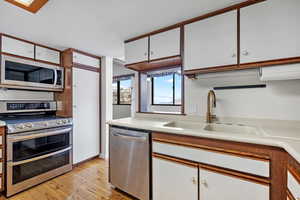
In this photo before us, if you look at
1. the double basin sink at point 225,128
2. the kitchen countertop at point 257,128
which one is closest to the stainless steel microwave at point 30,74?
the kitchen countertop at point 257,128

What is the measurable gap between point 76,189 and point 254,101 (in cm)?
250

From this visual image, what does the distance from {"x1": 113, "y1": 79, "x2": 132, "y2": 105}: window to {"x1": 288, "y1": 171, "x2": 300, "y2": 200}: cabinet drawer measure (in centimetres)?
426

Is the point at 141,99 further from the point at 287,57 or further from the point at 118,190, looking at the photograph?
the point at 287,57

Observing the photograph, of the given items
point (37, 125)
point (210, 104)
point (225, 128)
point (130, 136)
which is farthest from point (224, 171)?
point (37, 125)

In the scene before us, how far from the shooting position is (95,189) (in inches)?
79.1

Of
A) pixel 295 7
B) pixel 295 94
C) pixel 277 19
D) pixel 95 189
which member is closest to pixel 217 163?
pixel 295 94

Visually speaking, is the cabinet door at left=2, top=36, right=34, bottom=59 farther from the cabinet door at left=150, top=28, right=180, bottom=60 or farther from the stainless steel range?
the cabinet door at left=150, top=28, right=180, bottom=60

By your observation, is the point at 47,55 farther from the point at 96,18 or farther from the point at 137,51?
→ the point at 137,51

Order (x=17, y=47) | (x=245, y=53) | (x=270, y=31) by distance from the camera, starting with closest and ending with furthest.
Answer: (x=270, y=31) → (x=245, y=53) → (x=17, y=47)

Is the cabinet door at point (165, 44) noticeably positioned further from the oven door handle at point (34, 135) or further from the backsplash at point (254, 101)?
the oven door handle at point (34, 135)

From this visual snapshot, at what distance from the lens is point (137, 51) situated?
219 cm

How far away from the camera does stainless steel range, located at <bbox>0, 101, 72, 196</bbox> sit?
72.4 inches

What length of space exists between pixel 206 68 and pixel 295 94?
0.89 meters

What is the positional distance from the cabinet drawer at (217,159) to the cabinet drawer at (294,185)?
14cm
